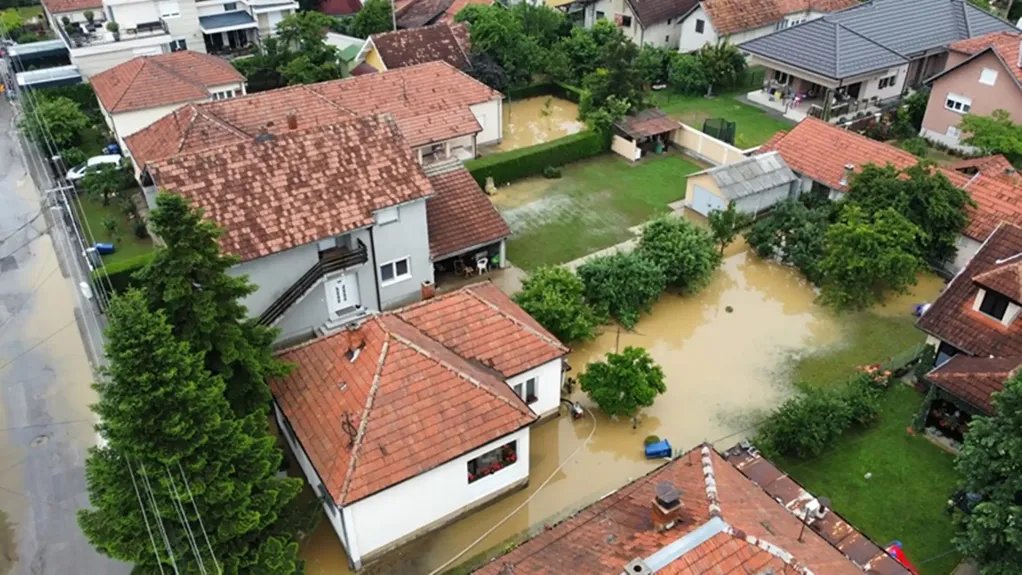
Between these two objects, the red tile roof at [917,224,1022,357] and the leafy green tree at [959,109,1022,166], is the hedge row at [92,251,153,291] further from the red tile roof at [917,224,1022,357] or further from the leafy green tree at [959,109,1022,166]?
the leafy green tree at [959,109,1022,166]

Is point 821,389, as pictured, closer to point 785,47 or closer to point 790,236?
point 790,236

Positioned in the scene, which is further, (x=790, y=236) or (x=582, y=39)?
(x=582, y=39)

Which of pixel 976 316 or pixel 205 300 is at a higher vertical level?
pixel 205 300

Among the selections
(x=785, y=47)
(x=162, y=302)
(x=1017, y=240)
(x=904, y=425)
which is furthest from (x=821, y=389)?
(x=785, y=47)

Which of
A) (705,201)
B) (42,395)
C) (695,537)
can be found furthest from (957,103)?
(42,395)

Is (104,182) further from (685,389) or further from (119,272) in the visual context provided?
(685,389)
